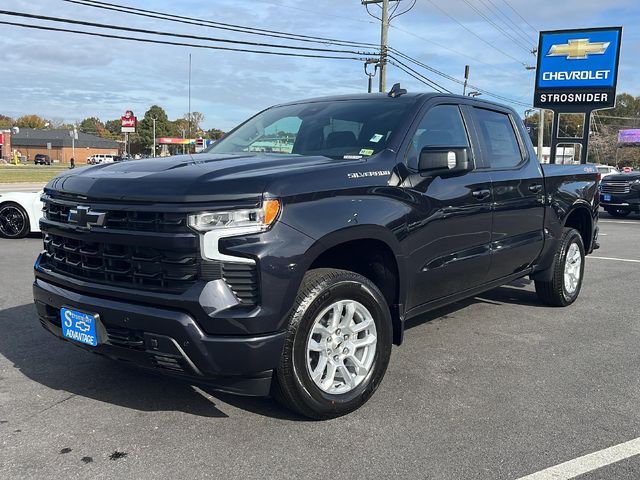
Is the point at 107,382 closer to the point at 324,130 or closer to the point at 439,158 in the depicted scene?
the point at 324,130

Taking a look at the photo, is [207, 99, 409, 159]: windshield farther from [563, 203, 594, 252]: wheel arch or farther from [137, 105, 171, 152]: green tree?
[137, 105, 171, 152]: green tree

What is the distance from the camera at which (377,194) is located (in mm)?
3691

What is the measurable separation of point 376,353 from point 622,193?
16.9m

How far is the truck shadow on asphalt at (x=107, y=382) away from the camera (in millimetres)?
3674

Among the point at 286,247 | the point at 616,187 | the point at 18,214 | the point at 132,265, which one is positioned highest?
the point at 286,247

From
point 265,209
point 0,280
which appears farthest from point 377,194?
point 0,280

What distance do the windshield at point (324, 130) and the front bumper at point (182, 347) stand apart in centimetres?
152

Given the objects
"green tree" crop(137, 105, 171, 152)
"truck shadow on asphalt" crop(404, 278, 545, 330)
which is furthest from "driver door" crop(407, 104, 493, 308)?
"green tree" crop(137, 105, 171, 152)

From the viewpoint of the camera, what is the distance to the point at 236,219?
303 cm

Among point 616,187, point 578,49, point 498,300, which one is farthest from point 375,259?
point 578,49

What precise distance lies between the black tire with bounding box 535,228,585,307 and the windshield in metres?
2.75

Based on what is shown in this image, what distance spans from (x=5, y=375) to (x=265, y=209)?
2465mm

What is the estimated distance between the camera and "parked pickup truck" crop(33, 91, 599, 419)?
3.02m

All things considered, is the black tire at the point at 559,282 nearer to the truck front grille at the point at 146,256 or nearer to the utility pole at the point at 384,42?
the truck front grille at the point at 146,256
